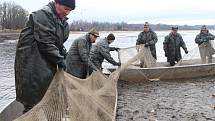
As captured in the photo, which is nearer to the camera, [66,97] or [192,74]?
[66,97]

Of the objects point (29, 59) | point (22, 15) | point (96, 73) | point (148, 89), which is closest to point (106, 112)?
point (96, 73)

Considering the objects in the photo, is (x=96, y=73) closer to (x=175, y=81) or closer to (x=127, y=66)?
(x=127, y=66)

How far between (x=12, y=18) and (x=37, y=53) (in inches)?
4259

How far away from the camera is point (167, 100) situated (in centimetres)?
1061

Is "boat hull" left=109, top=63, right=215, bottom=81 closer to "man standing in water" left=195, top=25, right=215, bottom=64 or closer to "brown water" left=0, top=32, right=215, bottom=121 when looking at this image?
"brown water" left=0, top=32, right=215, bottom=121

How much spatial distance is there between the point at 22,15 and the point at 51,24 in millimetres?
110299

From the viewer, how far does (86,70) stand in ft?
29.6

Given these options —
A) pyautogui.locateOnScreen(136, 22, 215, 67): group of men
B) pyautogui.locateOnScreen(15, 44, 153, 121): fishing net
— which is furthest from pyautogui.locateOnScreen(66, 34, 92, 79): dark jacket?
pyautogui.locateOnScreen(136, 22, 215, 67): group of men

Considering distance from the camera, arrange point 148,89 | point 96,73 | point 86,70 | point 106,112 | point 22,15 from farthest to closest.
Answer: point 22,15
point 148,89
point 86,70
point 96,73
point 106,112

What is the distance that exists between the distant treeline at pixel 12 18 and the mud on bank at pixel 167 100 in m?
94.2

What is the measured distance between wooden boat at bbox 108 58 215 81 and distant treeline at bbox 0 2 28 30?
93.3 m

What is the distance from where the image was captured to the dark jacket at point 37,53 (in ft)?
16.6

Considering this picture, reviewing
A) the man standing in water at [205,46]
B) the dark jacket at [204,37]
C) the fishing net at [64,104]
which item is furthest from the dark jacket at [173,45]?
the fishing net at [64,104]

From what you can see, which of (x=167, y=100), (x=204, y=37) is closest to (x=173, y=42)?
(x=204, y=37)
